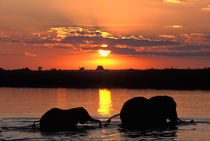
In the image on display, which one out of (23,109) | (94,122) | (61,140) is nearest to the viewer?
(61,140)

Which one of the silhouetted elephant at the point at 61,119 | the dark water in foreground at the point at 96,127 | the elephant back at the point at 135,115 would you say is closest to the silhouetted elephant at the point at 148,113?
the elephant back at the point at 135,115

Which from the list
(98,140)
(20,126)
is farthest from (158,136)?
(20,126)

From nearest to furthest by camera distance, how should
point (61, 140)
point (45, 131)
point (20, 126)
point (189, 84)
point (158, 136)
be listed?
point (61, 140) < point (158, 136) < point (45, 131) < point (20, 126) < point (189, 84)

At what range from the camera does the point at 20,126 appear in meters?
20.5

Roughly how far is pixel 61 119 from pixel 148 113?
4.41m

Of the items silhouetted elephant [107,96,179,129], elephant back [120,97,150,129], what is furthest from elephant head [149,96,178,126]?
elephant back [120,97,150,129]

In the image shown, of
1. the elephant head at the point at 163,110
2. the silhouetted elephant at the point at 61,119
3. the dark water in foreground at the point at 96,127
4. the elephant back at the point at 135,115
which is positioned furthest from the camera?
the elephant head at the point at 163,110

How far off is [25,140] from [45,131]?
2418mm

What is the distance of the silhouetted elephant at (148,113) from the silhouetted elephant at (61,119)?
2157 mm

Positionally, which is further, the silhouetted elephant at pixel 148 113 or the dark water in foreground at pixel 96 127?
the silhouetted elephant at pixel 148 113

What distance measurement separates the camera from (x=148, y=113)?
69.2ft

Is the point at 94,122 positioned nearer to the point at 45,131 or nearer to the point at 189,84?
the point at 45,131

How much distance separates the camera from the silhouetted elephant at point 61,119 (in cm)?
1947

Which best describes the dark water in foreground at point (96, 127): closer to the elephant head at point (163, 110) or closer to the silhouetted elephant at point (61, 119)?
the silhouetted elephant at point (61, 119)
